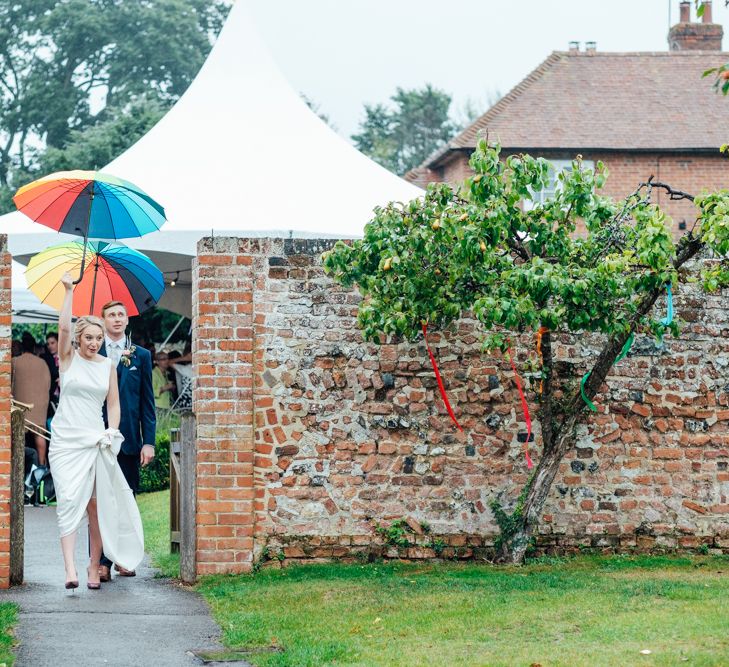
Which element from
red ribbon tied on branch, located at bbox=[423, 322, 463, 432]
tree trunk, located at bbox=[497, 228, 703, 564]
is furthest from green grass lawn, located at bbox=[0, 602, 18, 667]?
tree trunk, located at bbox=[497, 228, 703, 564]

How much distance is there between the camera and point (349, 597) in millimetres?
7781

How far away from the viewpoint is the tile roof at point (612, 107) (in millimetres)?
30594

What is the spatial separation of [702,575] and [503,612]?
6.79 ft

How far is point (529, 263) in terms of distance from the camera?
8.30 meters

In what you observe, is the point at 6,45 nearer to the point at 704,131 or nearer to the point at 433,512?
the point at 704,131

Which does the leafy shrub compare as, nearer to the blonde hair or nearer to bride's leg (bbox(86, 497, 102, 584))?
bride's leg (bbox(86, 497, 102, 584))

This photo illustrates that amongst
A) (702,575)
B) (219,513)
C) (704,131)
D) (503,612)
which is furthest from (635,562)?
(704,131)

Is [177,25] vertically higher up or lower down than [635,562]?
higher up

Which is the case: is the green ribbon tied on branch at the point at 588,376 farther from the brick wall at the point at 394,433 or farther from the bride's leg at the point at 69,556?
the bride's leg at the point at 69,556

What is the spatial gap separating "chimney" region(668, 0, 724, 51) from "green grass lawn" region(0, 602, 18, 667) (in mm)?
31660

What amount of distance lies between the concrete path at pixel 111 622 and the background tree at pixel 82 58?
3932cm

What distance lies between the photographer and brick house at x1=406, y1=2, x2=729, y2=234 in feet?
100

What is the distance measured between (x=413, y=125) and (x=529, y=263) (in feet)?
181

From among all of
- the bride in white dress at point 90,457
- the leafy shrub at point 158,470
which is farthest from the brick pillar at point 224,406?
the leafy shrub at point 158,470
